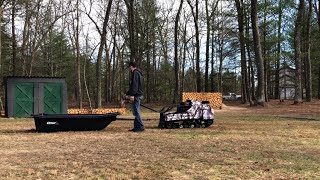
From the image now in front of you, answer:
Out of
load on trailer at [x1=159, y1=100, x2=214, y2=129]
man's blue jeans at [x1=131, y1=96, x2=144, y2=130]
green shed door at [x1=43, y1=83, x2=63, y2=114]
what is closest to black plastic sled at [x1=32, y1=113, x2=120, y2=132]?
man's blue jeans at [x1=131, y1=96, x2=144, y2=130]

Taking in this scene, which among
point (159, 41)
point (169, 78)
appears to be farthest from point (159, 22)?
point (169, 78)

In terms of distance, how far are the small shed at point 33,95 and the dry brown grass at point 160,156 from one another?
13.0 metres

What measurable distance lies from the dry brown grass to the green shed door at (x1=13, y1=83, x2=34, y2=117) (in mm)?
12952

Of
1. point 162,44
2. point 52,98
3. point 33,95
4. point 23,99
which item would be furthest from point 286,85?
point 23,99

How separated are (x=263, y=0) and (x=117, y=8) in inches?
573

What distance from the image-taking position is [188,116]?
11953mm

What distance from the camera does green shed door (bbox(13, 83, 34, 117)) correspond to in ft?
73.7

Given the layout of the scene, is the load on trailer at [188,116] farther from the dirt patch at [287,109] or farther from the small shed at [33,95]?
the small shed at [33,95]

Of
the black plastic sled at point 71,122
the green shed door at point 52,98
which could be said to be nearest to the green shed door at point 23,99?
the green shed door at point 52,98

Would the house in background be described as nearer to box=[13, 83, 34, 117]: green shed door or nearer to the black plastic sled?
box=[13, 83, 34, 117]: green shed door

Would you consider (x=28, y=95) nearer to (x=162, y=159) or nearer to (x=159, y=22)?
(x=162, y=159)

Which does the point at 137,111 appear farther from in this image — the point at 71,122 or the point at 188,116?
the point at 71,122

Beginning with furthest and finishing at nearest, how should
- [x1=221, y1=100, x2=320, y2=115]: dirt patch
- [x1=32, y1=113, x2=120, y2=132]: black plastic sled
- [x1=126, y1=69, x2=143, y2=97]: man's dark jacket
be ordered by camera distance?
[x1=221, y1=100, x2=320, y2=115]: dirt patch, [x1=126, y1=69, x2=143, y2=97]: man's dark jacket, [x1=32, y1=113, x2=120, y2=132]: black plastic sled

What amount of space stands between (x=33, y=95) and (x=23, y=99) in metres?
0.60
